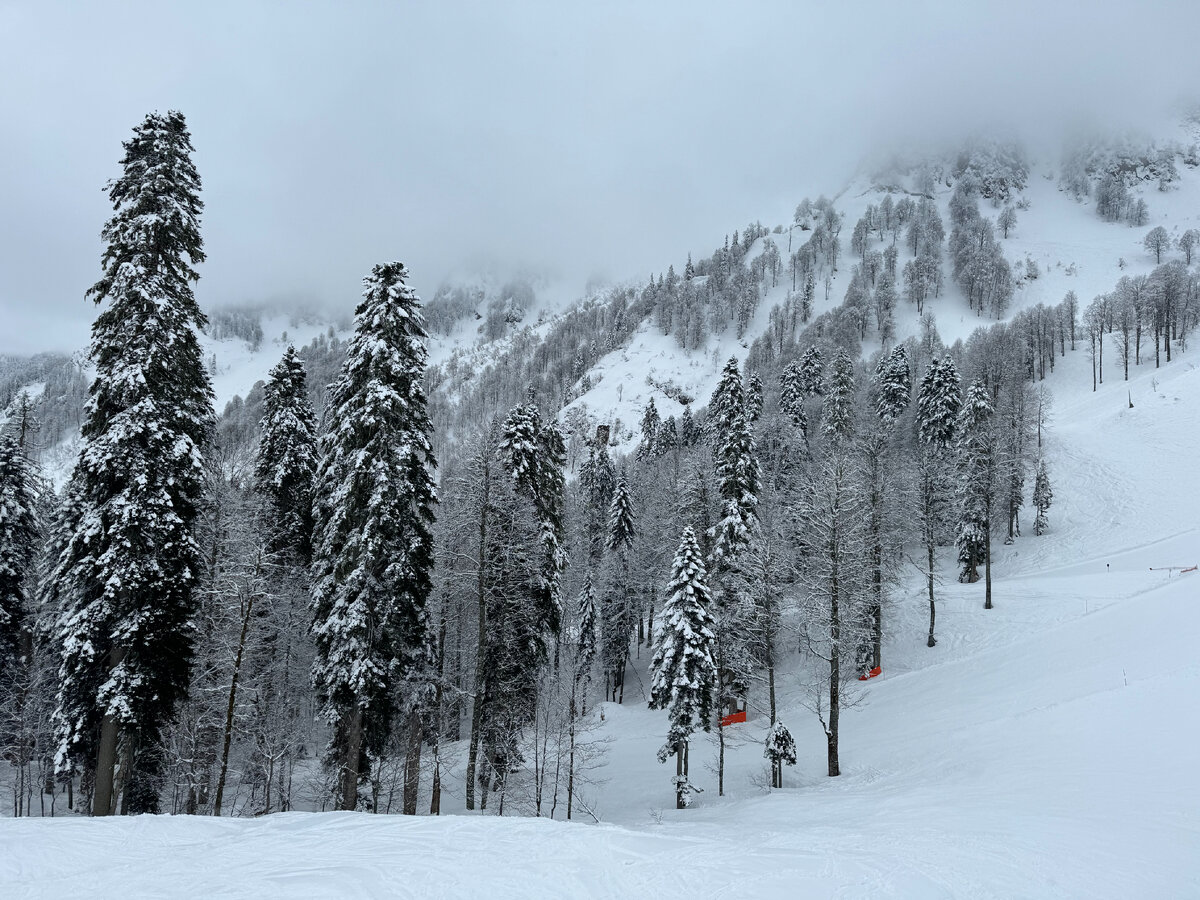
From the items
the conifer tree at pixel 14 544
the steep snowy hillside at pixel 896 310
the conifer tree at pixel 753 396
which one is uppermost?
the steep snowy hillside at pixel 896 310

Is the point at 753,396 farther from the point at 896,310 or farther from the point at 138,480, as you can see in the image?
the point at 896,310

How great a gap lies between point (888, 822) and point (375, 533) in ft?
46.3

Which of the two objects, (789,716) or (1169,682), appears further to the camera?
(789,716)

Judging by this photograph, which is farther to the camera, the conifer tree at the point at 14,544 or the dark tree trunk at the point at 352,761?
the conifer tree at the point at 14,544

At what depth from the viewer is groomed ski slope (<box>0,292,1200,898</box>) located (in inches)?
335

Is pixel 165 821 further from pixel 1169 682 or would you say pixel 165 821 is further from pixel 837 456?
pixel 1169 682

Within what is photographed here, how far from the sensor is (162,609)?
15.0 metres

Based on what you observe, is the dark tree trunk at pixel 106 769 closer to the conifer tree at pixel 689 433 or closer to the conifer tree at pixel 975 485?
the conifer tree at pixel 975 485

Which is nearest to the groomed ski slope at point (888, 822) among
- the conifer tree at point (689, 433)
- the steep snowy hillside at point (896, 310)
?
the conifer tree at point (689, 433)

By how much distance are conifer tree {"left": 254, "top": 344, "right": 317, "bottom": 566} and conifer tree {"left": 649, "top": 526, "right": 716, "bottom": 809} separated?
17005 millimetres

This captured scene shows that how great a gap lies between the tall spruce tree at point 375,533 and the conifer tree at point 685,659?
10.4m

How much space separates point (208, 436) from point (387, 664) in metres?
8.38

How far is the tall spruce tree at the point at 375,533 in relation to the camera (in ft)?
53.5

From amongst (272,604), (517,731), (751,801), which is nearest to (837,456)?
(751,801)
